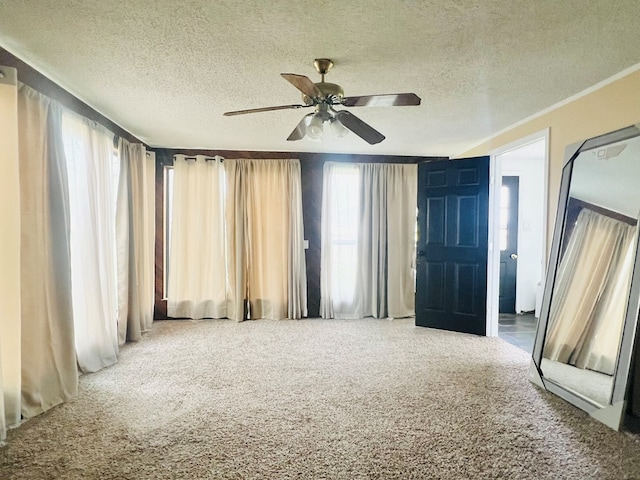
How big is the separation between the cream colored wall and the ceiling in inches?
4.4

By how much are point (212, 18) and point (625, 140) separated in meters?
2.66

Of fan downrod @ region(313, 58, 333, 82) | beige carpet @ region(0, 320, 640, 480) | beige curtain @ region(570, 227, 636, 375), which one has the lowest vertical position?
beige carpet @ region(0, 320, 640, 480)

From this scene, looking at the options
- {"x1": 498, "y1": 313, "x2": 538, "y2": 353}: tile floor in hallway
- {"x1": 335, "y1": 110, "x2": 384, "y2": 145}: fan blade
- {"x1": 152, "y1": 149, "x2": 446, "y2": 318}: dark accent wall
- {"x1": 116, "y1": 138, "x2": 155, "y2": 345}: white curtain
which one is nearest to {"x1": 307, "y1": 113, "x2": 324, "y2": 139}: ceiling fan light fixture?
{"x1": 335, "y1": 110, "x2": 384, "y2": 145}: fan blade

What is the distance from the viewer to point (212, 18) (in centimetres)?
168

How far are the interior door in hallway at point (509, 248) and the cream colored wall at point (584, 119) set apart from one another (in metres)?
2.00

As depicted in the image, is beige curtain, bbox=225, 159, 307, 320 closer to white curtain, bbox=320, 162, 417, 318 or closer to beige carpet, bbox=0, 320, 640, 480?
white curtain, bbox=320, 162, 417, 318

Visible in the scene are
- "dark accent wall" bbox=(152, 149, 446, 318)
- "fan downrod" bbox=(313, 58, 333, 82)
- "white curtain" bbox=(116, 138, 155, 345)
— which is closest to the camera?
"fan downrod" bbox=(313, 58, 333, 82)

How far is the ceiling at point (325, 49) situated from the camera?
1.61 m

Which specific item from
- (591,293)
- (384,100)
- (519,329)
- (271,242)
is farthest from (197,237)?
(519,329)

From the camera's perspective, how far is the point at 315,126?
85.7 inches

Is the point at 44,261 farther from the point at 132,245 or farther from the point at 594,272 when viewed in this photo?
the point at 594,272

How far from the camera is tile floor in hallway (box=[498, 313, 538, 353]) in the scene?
12.4 ft

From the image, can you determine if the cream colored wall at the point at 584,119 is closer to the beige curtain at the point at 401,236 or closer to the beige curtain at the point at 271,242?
the beige curtain at the point at 401,236

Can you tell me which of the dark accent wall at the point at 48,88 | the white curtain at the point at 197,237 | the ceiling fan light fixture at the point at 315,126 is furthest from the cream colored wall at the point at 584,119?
the dark accent wall at the point at 48,88
